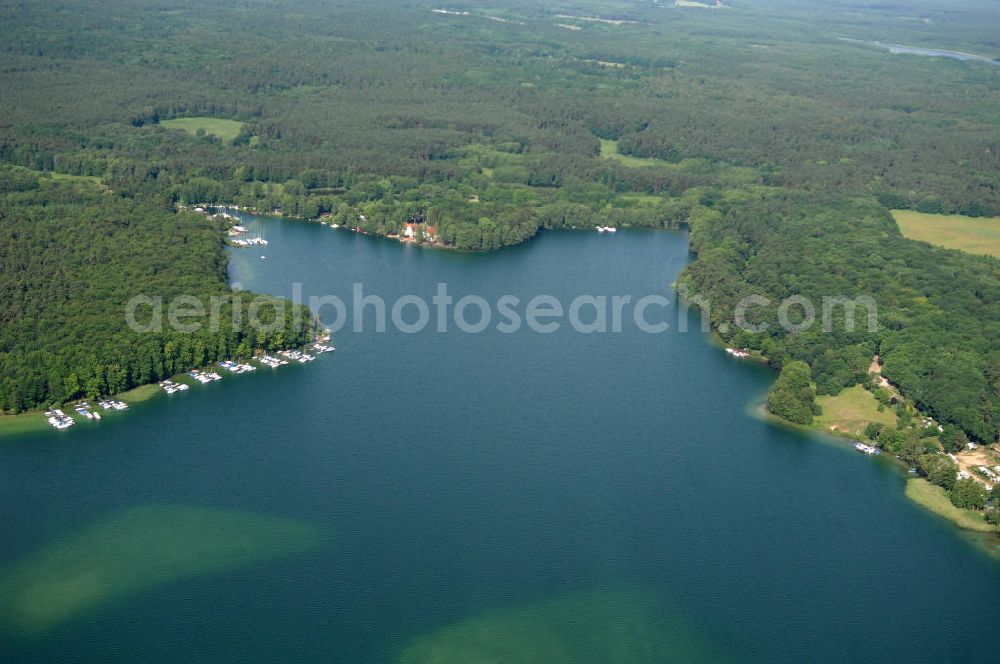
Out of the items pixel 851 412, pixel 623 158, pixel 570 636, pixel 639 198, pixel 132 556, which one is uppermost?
pixel 623 158

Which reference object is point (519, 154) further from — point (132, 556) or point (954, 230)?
point (132, 556)

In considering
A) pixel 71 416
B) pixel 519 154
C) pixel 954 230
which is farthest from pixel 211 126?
pixel 954 230

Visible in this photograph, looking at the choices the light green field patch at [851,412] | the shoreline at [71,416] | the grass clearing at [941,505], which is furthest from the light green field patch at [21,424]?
the grass clearing at [941,505]

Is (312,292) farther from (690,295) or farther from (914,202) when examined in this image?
(914,202)

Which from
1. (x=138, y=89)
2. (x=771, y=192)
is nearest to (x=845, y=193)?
(x=771, y=192)

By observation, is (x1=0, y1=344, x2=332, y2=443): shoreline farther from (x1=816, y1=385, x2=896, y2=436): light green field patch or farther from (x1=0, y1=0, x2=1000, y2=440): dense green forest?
(x1=816, y1=385, x2=896, y2=436): light green field patch
